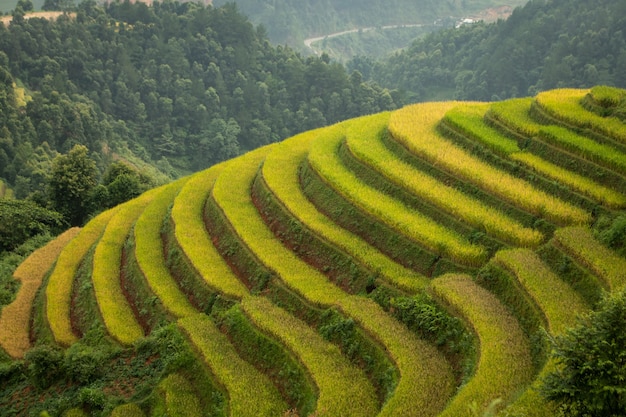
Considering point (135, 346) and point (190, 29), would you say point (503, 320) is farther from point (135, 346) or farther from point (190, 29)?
point (190, 29)

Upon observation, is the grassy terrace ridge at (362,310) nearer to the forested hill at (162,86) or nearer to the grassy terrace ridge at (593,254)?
the grassy terrace ridge at (593,254)

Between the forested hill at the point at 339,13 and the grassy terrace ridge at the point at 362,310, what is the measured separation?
9677cm

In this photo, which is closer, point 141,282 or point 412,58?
point 141,282

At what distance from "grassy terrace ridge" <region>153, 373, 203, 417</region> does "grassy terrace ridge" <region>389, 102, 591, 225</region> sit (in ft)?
30.1

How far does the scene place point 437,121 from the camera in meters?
22.0

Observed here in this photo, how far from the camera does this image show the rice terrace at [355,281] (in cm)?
1196

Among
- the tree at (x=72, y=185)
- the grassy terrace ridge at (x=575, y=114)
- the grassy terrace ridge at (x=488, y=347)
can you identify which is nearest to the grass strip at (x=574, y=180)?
the grassy terrace ridge at (x=575, y=114)

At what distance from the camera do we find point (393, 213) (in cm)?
1655

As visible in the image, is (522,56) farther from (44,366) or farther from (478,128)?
(44,366)

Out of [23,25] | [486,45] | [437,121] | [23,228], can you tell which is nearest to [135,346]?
[437,121]

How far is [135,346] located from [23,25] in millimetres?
50042

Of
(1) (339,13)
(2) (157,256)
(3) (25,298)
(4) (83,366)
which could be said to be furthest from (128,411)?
(1) (339,13)

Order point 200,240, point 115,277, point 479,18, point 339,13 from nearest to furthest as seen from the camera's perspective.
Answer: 1. point 200,240
2. point 115,277
3. point 479,18
4. point 339,13

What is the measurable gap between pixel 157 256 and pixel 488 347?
38.3 ft
